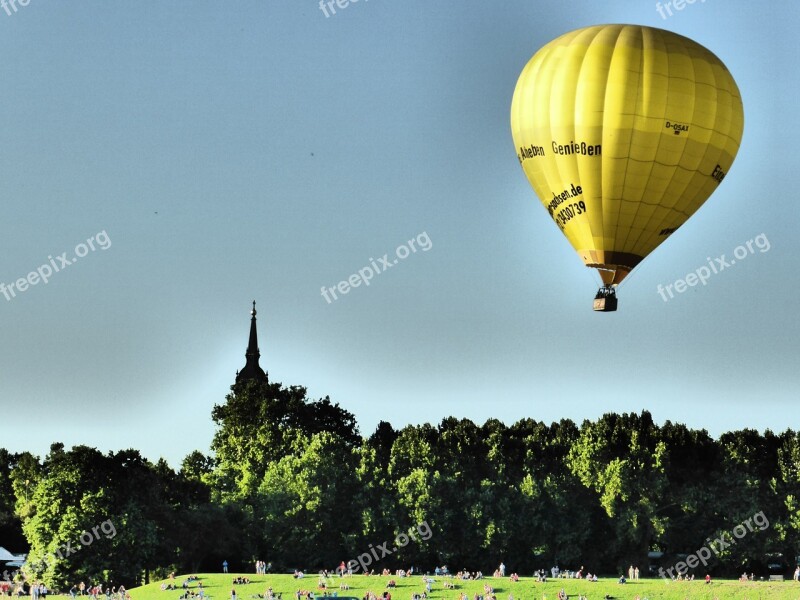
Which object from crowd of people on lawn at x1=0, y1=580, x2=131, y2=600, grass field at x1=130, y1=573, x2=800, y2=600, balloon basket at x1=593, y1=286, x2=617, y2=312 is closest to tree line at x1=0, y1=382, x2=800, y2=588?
crowd of people on lawn at x1=0, y1=580, x2=131, y2=600

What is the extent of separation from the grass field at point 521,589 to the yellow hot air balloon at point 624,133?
92.4ft

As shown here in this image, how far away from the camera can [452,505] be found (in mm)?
104750

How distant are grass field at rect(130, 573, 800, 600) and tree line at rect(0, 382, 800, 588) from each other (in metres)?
8.01

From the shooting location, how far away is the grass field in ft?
294

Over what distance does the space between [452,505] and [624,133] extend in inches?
1739

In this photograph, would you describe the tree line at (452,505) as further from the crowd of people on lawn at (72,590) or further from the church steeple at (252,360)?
the church steeple at (252,360)

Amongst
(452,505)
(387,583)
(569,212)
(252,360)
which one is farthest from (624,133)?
(252,360)

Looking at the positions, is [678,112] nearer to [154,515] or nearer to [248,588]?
[248,588]

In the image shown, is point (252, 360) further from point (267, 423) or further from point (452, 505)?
point (452, 505)

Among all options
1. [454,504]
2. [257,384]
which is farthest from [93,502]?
[257,384]

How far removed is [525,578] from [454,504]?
10.2 metres

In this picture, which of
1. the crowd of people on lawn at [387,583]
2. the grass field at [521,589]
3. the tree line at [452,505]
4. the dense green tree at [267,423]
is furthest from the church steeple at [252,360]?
the grass field at [521,589]

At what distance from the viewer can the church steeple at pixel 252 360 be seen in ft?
498

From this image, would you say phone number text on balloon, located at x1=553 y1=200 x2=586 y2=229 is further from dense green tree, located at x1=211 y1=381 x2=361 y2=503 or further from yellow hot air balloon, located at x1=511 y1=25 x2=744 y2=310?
dense green tree, located at x1=211 y1=381 x2=361 y2=503
